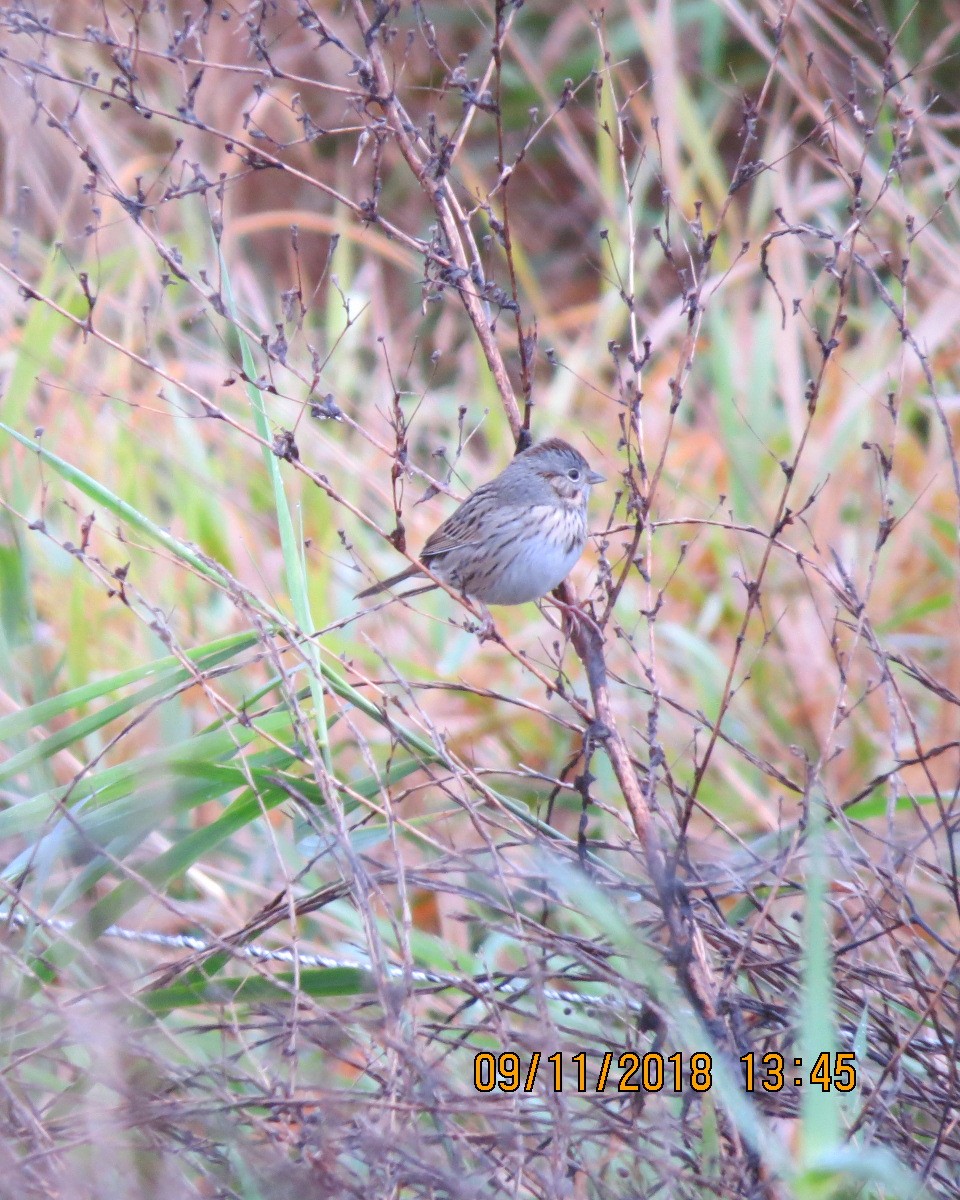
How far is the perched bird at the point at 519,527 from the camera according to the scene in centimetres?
311

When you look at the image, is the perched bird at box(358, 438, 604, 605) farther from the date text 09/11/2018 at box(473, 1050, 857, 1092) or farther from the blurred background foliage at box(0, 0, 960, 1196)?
the date text 09/11/2018 at box(473, 1050, 857, 1092)

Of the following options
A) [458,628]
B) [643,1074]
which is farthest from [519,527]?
[643,1074]

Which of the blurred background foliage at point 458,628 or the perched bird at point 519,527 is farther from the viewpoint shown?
the perched bird at point 519,527

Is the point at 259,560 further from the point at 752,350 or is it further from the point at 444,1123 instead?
the point at 444,1123

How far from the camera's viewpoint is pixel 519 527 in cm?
323

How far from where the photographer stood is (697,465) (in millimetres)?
5078

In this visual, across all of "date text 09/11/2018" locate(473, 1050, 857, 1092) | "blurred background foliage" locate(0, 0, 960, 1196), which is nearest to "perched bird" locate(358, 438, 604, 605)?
"blurred background foliage" locate(0, 0, 960, 1196)

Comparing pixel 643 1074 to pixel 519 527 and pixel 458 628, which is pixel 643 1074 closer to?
pixel 458 628

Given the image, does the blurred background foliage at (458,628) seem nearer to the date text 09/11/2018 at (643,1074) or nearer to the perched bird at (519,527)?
the date text 09/11/2018 at (643,1074)

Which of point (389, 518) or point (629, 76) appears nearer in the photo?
point (389, 518)

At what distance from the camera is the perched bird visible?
10.2 ft

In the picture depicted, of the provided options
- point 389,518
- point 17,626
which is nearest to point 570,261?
point 389,518

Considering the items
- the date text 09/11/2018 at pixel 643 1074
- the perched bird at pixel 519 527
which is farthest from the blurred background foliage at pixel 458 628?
the perched bird at pixel 519 527

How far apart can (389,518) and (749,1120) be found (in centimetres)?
341
